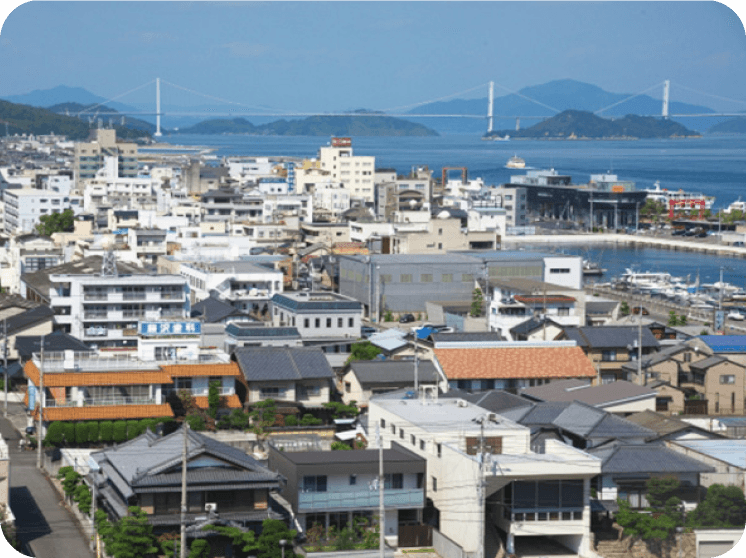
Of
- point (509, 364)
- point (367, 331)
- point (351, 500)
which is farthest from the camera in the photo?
point (367, 331)

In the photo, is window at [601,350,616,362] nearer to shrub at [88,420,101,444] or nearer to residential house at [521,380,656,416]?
residential house at [521,380,656,416]

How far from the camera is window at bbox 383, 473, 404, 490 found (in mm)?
4363

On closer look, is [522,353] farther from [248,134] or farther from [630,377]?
[248,134]

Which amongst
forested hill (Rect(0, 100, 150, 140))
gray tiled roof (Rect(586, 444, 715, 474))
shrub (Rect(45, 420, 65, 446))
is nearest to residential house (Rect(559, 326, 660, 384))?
Result: gray tiled roof (Rect(586, 444, 715, 474))

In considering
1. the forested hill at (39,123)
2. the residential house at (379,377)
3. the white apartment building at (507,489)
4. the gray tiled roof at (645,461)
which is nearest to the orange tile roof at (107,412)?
the residential house at (379,377)

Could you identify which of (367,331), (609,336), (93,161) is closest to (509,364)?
(609,336)

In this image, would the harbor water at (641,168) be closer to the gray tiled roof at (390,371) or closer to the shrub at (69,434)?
the gray tiled roof at (390,371)

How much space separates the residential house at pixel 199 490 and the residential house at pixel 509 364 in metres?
2.59

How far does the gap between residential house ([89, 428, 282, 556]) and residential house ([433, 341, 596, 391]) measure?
8.51 ft

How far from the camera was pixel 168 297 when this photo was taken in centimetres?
854

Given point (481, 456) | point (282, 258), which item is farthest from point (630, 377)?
point (282, 258)

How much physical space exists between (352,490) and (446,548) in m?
0.39

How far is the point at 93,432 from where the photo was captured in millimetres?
5551

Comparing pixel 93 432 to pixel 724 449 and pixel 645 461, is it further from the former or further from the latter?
pixel 724 449
